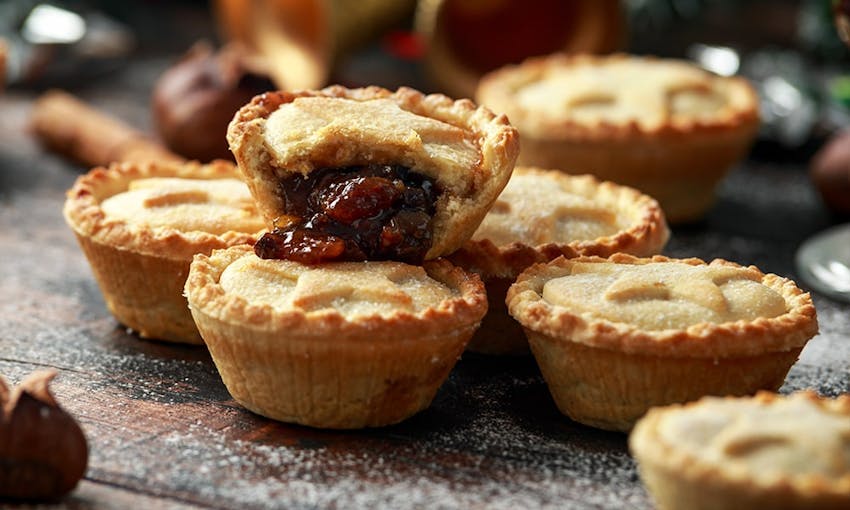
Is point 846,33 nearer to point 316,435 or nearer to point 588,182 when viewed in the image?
point 588,182

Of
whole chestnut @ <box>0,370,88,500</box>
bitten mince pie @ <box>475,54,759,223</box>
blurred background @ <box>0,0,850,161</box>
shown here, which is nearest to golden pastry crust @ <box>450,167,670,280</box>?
bitten mince pie @ <box>475,54,759,223</box>

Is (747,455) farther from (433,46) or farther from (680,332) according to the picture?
(433,46)

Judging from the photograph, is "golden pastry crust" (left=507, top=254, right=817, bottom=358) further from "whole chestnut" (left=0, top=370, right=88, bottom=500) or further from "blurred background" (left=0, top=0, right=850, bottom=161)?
"blurred background" (left=0, top=0, right=850, bottom=161)

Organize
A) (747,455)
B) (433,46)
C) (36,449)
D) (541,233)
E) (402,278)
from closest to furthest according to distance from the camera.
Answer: (747,455) < (36,449) < (402,278) < (541,233) < (433,46)

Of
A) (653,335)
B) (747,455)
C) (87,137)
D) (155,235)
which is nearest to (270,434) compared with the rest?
(155,235)

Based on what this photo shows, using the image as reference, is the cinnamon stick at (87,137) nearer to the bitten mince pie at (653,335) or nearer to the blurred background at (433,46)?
the blurred background at (433,46)

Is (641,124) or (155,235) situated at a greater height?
(155,235)
